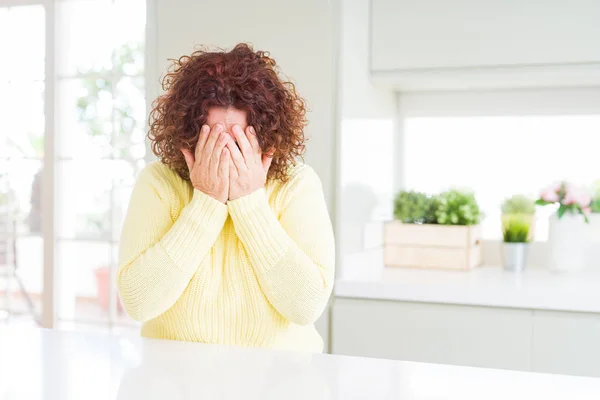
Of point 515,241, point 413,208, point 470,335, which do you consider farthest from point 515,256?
point 470,335

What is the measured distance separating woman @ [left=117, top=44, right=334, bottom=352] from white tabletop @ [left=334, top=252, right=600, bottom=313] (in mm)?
777

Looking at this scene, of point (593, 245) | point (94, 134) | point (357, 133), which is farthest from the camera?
point (94, 134)

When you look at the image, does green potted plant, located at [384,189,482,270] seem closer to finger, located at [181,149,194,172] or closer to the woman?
the woman

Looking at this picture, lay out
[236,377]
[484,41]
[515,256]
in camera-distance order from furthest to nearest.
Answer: [515,256] < [484,41] < [236,377]

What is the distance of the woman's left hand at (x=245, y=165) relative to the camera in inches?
50.6

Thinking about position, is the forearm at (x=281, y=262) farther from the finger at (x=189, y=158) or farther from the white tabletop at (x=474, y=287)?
the white tabletop at (x=474, y=287)

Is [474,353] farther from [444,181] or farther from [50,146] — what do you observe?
[50,146]

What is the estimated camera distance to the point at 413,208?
251 cm

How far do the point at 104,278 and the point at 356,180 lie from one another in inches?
52.8

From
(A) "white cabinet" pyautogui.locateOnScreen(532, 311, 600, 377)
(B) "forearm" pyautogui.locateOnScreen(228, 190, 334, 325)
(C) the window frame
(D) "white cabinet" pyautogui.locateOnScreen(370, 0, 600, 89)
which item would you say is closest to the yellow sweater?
(B) "forearm" pyautogui.locateOnScreen(228, 190, 334, 325)

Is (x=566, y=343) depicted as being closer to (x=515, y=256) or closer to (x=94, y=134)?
(x=515, y=256)

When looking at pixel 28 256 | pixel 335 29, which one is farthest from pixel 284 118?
pixel 28 256

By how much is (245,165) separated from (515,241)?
4.78 feet

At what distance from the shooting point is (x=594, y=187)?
255 cm
